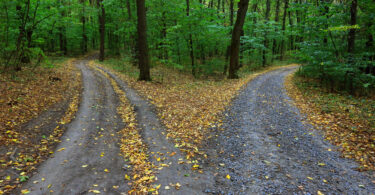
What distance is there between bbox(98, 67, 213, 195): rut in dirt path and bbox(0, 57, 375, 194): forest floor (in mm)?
22

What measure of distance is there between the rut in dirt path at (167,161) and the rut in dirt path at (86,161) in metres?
0.85

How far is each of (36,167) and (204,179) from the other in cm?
419

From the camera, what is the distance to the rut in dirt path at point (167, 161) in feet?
14.4

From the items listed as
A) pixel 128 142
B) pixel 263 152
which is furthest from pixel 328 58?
pixel 128 142

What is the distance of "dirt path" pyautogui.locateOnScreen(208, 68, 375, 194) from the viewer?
430cm

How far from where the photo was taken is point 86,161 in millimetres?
5348

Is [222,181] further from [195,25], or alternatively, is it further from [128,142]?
[195,25]

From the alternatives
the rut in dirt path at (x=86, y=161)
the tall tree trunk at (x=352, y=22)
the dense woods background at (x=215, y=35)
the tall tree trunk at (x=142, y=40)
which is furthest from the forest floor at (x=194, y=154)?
the tall tree trunk at (x=142, y=40)

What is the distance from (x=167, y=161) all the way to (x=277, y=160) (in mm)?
2906

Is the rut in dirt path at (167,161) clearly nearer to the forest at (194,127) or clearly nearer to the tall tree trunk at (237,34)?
the forest at (194,127)

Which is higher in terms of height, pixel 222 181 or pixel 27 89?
pixel 27 89

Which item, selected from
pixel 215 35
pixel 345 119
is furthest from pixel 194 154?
pixel 215 35

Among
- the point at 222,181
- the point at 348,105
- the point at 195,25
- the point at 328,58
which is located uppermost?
the point at 195,25

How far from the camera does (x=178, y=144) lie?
636 cm
